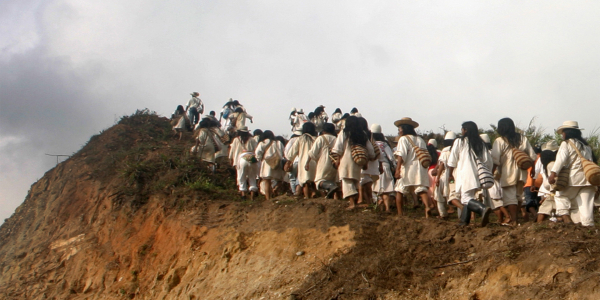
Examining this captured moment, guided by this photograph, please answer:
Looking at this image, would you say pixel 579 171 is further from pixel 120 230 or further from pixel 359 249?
pixel 120 230

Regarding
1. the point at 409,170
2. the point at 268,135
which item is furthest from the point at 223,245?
the point at 409,170

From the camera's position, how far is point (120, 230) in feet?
38.2

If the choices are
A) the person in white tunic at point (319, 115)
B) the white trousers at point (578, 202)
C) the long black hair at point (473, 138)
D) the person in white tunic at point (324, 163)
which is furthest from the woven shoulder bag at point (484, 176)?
the person in white tunic at point (319, 115)

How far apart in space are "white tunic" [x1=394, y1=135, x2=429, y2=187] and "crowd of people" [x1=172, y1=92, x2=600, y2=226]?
15mm

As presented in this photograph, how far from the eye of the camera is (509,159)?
7805mm

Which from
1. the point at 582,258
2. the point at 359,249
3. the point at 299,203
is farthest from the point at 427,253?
the point at 299,203

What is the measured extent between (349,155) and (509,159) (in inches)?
90.2

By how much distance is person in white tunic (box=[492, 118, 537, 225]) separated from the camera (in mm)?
7773

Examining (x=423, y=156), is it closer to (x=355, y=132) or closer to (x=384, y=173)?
(x=355, y=132)

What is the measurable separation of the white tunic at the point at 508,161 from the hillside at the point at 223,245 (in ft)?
4.03

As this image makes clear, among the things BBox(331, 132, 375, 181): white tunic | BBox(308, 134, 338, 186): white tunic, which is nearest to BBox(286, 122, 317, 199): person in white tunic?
BBox(308, 134, 338, 186): white tunic

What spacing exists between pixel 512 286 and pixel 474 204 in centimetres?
179

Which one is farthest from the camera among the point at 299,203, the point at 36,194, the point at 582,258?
the point at 36,194

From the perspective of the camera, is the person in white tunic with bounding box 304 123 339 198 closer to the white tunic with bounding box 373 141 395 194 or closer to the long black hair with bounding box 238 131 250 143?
the white tunic with bounding box 373 141 395 194
